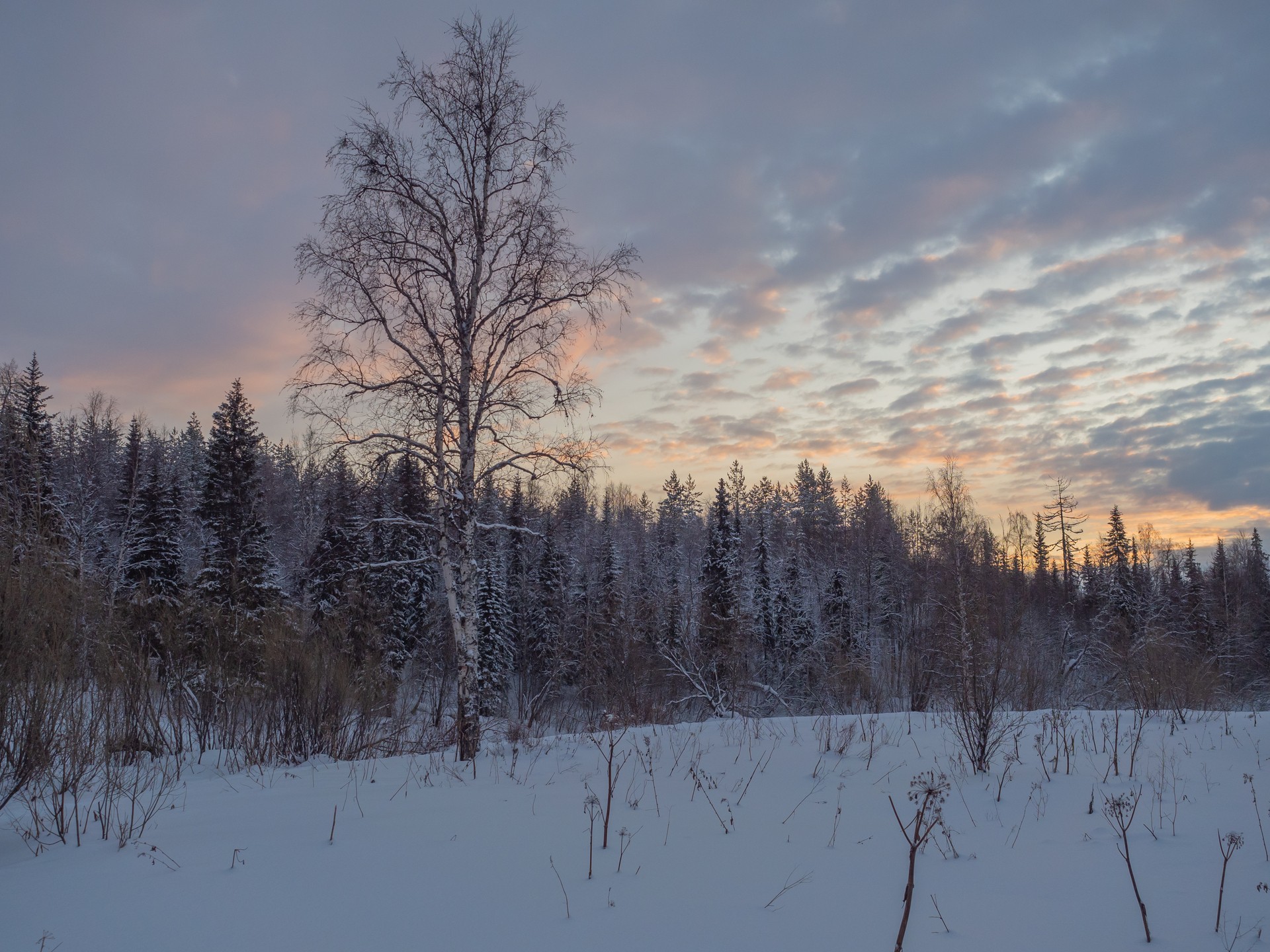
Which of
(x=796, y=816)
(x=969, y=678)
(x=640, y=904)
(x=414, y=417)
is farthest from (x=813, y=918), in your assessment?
(x=414, y=417)

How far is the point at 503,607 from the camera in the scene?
3400cm

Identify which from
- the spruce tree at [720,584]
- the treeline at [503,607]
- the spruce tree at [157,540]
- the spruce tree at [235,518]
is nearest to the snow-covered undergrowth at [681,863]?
the treeline at [503,607]

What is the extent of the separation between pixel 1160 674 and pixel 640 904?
10.6 m

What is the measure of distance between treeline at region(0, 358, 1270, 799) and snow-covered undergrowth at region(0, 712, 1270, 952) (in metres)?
1.33

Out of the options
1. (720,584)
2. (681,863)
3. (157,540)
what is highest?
(157,540)

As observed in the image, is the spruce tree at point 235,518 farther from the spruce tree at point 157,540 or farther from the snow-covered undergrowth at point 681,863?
the snow-covered undergrowth at point 681,863

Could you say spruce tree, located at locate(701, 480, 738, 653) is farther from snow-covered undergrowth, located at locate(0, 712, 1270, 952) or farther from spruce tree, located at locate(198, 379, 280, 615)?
snow-covered undergrowth, located at locate(0, 712, 1270, 952)

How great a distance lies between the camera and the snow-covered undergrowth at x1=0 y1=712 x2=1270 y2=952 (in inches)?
116

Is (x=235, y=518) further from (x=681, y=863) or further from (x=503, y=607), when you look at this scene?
(x=681, y=863)

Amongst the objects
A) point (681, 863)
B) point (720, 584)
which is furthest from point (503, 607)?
point (681, 863)

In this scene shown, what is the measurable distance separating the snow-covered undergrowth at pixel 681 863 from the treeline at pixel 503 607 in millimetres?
A: 1330

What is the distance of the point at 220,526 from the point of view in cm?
2317

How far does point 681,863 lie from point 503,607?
1239 inches

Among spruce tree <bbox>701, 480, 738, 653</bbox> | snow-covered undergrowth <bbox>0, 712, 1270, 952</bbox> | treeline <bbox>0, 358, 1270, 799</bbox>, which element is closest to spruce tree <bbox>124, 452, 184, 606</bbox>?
treeline <bbox>0, 358, 1270, 799</bbox>
